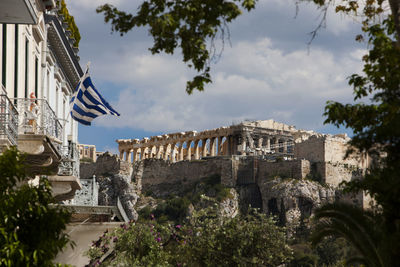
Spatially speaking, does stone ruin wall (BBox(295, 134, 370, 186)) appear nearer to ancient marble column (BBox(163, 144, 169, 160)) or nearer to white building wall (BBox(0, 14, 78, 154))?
ancient marble column (BBox(163, 144, 169, 160))

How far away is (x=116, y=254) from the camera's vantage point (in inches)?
1083

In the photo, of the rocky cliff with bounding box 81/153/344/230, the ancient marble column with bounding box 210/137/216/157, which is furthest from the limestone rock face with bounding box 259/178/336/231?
the ancient marble column with bounding box 210/137/216/157

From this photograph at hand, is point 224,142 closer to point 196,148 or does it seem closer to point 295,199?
point 196,148

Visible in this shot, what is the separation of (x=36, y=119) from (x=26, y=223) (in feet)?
22.1

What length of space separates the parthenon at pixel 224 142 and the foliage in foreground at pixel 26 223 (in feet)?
323

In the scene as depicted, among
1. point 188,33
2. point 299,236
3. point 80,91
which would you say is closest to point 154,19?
point 188,33

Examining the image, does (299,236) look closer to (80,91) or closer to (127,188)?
(127,188)

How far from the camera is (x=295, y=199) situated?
9769 centimetres

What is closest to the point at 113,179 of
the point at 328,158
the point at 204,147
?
the point at 204,147

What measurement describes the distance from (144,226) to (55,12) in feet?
24.3

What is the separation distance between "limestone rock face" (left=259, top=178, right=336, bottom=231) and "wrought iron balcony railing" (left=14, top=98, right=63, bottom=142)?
255ft

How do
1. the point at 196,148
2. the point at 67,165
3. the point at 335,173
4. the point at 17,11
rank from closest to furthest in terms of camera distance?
the point at 17,11 < the point at 67,165 < the point at 335,173 < the point at 196,148

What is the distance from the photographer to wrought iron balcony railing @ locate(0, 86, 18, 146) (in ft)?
50.2

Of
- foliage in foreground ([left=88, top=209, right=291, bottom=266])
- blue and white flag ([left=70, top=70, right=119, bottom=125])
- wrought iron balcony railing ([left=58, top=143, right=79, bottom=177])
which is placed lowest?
foliage in foreground ([left=88, top=209, right=291, bottom=266])
